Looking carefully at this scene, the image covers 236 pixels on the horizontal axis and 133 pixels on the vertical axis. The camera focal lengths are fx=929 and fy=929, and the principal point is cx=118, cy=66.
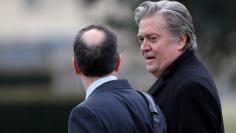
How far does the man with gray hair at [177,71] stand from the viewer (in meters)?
5.03

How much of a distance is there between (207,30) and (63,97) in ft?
9.67

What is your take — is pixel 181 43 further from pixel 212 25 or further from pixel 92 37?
pixel 212 25

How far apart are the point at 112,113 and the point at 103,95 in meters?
0.13

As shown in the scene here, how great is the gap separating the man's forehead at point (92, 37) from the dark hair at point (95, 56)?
0.01 meters

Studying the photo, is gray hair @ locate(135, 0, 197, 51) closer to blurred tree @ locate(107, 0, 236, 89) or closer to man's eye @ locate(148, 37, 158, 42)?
man's eye @ locate(148, 37, 158, 42)

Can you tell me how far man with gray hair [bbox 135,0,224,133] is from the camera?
198 inches

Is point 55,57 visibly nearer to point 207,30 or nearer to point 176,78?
point 207,30

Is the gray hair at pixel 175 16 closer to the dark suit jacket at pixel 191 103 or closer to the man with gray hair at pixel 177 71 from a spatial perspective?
the man with gray hair at pixel 177 71

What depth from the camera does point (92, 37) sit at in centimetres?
450

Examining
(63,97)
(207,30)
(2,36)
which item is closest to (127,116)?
(207,30)

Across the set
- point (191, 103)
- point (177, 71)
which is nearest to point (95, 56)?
point (191, 103)

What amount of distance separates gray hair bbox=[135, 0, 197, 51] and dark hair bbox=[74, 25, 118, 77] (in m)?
0.82

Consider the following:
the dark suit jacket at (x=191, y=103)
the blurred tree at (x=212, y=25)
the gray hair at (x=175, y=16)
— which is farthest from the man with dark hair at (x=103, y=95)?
the blurred tree at (x=212, y=25)

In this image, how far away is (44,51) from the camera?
39.6 meters
